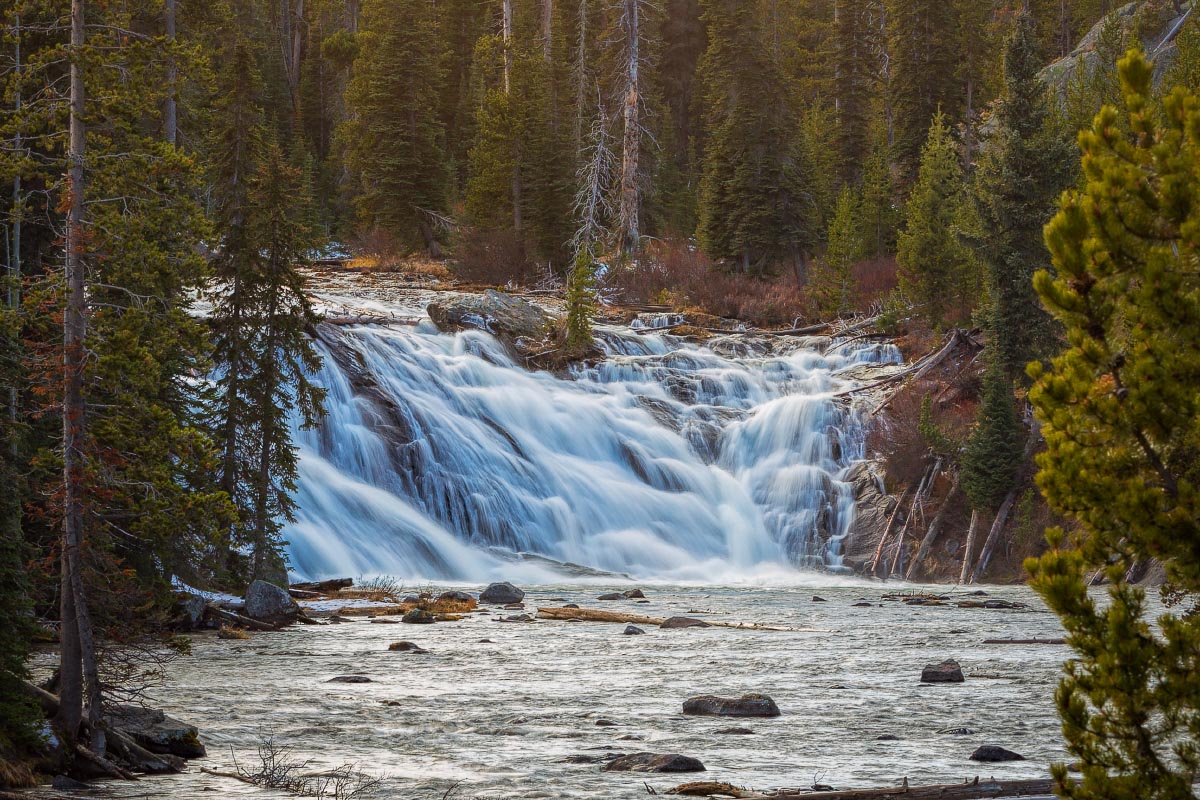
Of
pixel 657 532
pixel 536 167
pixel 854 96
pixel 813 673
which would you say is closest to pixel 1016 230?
pixel 657 532

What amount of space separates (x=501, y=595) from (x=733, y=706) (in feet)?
34.8

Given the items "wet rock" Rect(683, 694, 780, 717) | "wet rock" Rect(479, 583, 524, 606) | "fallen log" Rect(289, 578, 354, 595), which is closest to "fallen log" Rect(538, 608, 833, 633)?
"wet rock" Rect(479, 583, 524, 606)

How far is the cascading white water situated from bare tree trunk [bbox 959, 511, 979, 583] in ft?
10.9

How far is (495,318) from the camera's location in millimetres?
40125

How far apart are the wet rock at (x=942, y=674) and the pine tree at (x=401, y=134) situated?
146 ft

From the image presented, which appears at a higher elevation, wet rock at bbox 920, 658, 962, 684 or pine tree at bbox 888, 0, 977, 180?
pine tree at bbox 888, 0, 977, 180

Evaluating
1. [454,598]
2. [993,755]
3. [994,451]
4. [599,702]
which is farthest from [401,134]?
[993,755]

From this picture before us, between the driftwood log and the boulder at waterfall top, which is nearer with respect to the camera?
the driftwood log

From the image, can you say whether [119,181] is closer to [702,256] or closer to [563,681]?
[563,681]

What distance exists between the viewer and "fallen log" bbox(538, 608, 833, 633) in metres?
19.0

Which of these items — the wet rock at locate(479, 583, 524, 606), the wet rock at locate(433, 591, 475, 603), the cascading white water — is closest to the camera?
the wet rock at locate(433, 591, 475, 603)

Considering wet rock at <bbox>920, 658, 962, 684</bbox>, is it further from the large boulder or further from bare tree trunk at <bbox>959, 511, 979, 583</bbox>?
bare tree trunk at <bbox>959, 511, 979, 583</bbox>

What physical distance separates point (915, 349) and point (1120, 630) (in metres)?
36.0

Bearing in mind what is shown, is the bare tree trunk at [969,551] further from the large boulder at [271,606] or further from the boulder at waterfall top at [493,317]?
the large boulder at [271,606]
